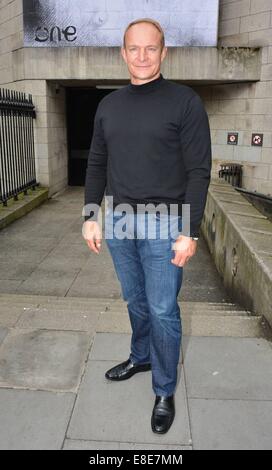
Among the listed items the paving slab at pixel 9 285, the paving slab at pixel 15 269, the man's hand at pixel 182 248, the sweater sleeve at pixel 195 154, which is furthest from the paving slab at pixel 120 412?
the paving slab at pixel 15 269

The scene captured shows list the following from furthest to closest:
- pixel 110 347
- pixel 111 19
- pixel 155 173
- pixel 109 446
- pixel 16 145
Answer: pixel 111 19, pixel 16 145, pixel 110 347, pixel 155 173, pixel 109 446

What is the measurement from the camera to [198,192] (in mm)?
2002

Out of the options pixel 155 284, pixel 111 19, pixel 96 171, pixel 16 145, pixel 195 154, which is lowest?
pixel 155 284

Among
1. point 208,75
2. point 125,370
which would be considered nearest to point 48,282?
point 125,370

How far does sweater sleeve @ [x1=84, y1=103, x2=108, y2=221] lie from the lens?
90.4 inches

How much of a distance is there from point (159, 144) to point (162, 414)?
1359 millimetres

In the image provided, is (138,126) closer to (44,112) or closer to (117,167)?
(117,167)

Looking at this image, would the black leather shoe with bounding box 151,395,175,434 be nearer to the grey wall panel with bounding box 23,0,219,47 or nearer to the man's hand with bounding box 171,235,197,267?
the man's hand with bounding box 171,235,197,267

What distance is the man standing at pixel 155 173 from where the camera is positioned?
199 centimetres

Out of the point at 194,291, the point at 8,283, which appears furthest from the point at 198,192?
the point at 8,283

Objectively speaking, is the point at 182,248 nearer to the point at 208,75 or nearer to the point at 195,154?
the point at 195,154

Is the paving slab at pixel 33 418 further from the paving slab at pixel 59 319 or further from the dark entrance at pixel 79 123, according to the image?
the dark entrance at pixel 79 123

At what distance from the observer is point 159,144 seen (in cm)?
201

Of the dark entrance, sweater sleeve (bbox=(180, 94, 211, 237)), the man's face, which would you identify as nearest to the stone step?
sweater sleeve (bbox=(180, 94, 211, 237))
